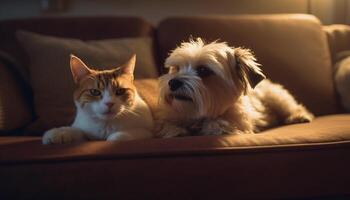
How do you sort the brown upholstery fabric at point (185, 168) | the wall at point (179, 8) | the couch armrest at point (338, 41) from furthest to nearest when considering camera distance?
1. the wall at point (179, 8)
2. the couch armrest at point (338, 41)
3. the brown upholstery fabric at point (185, 168)

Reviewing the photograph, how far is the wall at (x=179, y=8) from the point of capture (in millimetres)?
2691

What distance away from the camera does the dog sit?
1628 millimetres

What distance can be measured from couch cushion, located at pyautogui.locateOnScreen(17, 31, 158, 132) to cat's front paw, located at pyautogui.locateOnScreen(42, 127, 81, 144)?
40 centimetres

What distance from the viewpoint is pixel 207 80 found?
5.46 ft

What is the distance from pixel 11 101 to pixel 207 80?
3.00ft

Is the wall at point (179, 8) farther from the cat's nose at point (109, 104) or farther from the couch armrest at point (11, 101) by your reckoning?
the cat's nose at point (109, 104)

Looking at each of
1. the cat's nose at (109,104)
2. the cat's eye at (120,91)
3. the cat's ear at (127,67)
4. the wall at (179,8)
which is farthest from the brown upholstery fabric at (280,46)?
the cat's nose at (109,104)

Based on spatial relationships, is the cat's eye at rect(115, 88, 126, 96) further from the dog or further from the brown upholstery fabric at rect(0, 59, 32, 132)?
the brown upholstery fabric at rect(0, 59, 32, 132)

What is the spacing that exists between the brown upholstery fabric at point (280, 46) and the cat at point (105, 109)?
0.68 meters

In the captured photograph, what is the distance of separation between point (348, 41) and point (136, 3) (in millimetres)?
1372

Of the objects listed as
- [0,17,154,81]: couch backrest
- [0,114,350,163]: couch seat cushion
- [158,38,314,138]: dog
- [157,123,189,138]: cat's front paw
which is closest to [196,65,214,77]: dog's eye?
[158,38,314,138]: dog

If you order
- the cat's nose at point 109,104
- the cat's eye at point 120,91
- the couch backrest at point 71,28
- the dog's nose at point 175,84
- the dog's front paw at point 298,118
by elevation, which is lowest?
the dog's front paw at point 298,118

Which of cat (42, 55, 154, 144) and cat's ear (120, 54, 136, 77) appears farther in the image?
cat's ear (120, 54, 136, 77)

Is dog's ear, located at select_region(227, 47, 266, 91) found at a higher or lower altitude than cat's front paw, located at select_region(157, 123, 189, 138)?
higher
